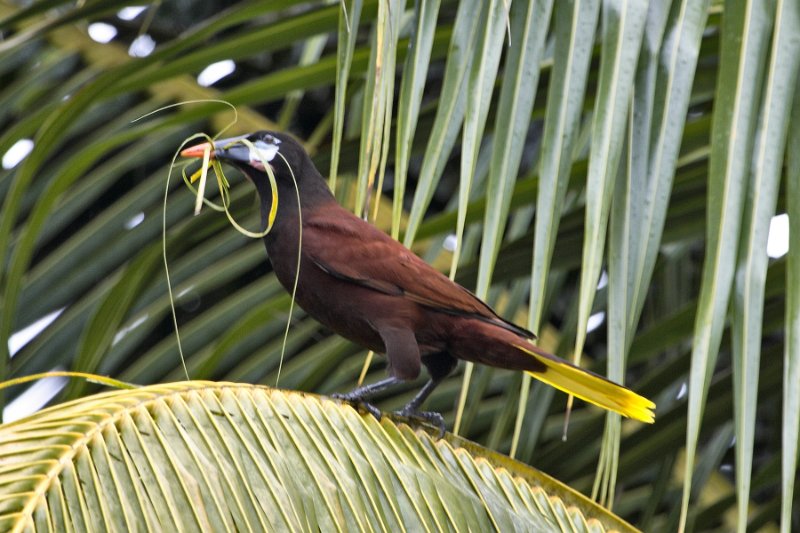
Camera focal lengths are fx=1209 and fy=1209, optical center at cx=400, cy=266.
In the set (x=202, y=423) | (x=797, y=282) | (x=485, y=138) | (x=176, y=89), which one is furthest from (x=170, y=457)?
(x=176, y=89)

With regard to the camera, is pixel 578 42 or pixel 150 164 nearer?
pixel 578 42

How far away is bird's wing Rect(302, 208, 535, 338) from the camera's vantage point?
7.41 ft

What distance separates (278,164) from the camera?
2.51 metres

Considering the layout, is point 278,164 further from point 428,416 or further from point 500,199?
point 500,199

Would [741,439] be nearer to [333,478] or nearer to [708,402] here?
[333,478]

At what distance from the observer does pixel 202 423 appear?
4.82 ft

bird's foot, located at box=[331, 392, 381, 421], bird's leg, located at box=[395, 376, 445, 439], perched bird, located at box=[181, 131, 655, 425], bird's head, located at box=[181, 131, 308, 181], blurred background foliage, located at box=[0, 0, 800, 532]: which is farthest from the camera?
bird's head, located at box=[181, 131, 308, 181]

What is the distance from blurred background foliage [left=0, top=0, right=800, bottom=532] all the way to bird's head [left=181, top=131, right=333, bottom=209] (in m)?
0.06

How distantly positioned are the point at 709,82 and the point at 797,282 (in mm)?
904

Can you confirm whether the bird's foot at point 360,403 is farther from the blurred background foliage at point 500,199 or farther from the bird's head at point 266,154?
the bird's head at point 266,154

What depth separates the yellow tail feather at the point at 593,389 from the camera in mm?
1987

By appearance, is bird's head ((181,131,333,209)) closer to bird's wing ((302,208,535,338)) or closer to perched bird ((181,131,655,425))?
perched bird ((181,131,655,425))

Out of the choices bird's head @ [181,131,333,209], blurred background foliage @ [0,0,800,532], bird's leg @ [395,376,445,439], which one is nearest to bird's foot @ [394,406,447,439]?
bird's leg @ [395,376,445,439]

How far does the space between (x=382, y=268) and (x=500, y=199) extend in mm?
847
